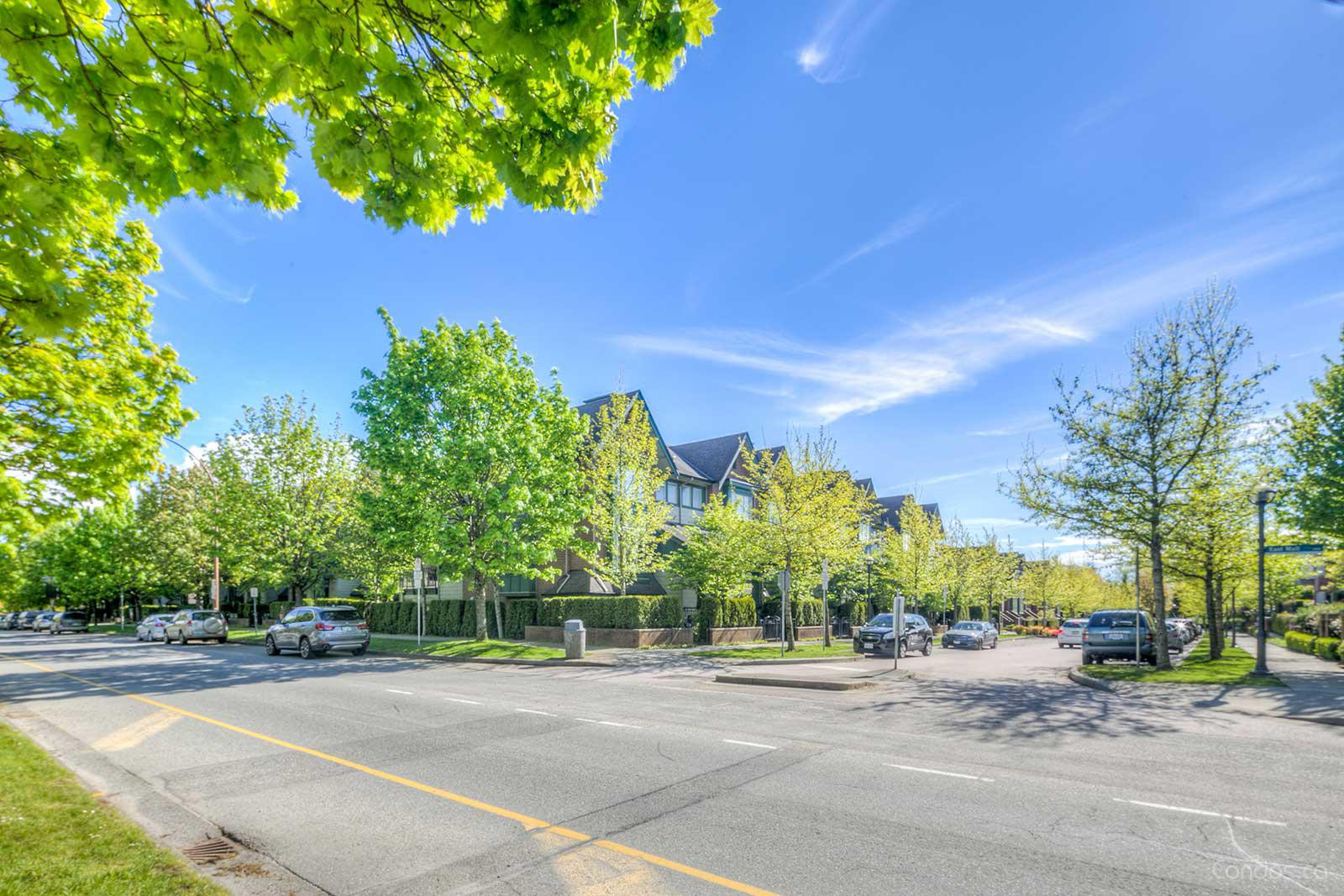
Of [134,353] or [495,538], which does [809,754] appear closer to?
[134,353]

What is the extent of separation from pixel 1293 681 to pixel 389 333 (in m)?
30.4

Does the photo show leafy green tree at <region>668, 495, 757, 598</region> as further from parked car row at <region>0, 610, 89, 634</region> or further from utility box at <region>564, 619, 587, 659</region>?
parked car row at <region>0, 610, 89, 634</region>

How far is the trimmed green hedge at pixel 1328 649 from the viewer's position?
86.7 feet

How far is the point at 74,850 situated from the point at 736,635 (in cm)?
2859

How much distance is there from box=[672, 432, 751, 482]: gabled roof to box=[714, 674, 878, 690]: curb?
88.0 feet

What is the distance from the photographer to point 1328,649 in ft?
90.7

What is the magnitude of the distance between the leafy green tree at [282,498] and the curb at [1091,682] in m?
31.7

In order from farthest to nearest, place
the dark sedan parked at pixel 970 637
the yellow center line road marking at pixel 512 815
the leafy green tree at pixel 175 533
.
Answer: the leafy green tree at pixel 175 533 → the dark sedan parked at pixel 970 637 → the yellow center line road marking at pixel 512 815

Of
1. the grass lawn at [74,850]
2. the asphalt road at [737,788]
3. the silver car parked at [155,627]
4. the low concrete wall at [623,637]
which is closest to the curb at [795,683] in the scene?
the asphalt road at [737,788]

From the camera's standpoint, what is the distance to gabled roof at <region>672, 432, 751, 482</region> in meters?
44.7

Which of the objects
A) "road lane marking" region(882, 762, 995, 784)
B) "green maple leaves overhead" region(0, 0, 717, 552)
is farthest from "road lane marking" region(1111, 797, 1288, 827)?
"green maple leaves overhead" region(0, 0, 717, 552)

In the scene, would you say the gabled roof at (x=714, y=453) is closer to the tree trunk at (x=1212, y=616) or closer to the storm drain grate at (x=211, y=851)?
the tree trunk at (x=1212, y=616)

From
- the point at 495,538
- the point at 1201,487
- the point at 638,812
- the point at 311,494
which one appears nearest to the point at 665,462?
the point at 495,538

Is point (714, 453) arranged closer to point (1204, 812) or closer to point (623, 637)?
point (623, 637)
